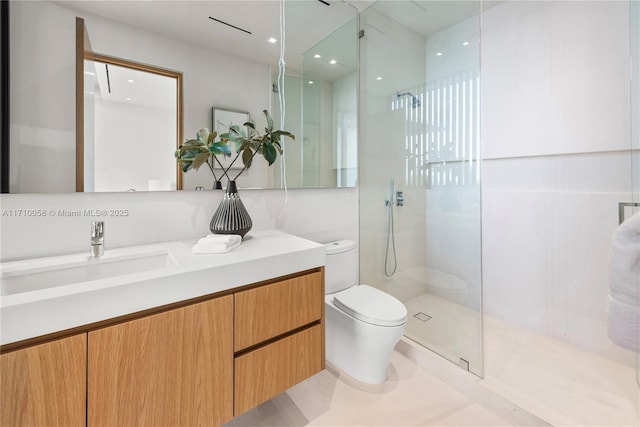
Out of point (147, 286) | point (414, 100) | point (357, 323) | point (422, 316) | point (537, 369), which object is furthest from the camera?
point (414, 100)

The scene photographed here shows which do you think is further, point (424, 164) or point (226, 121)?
point (424, 164)

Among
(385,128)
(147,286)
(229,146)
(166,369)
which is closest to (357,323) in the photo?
(166,369)

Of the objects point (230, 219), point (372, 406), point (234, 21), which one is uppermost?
point (234, 21)

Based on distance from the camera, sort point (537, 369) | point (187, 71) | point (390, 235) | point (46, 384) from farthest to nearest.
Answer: point (390, 235), point (537, 369), point (187, 71), point (46, 384)

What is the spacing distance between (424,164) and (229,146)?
1397mm

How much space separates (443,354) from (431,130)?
5.05 ft

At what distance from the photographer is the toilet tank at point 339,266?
1831 millimetres

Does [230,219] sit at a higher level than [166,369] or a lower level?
higher

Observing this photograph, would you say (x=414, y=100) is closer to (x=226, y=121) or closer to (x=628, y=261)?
(x=226, y=121)

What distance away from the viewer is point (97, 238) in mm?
1179

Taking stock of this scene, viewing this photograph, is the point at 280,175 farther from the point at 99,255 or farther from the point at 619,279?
the point at 619,279

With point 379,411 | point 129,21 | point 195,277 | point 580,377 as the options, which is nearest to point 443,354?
point 379,411

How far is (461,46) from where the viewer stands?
6.30 ft

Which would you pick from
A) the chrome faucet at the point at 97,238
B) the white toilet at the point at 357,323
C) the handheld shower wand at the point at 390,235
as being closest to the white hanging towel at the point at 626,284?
the white toilet at the point at 357,323
